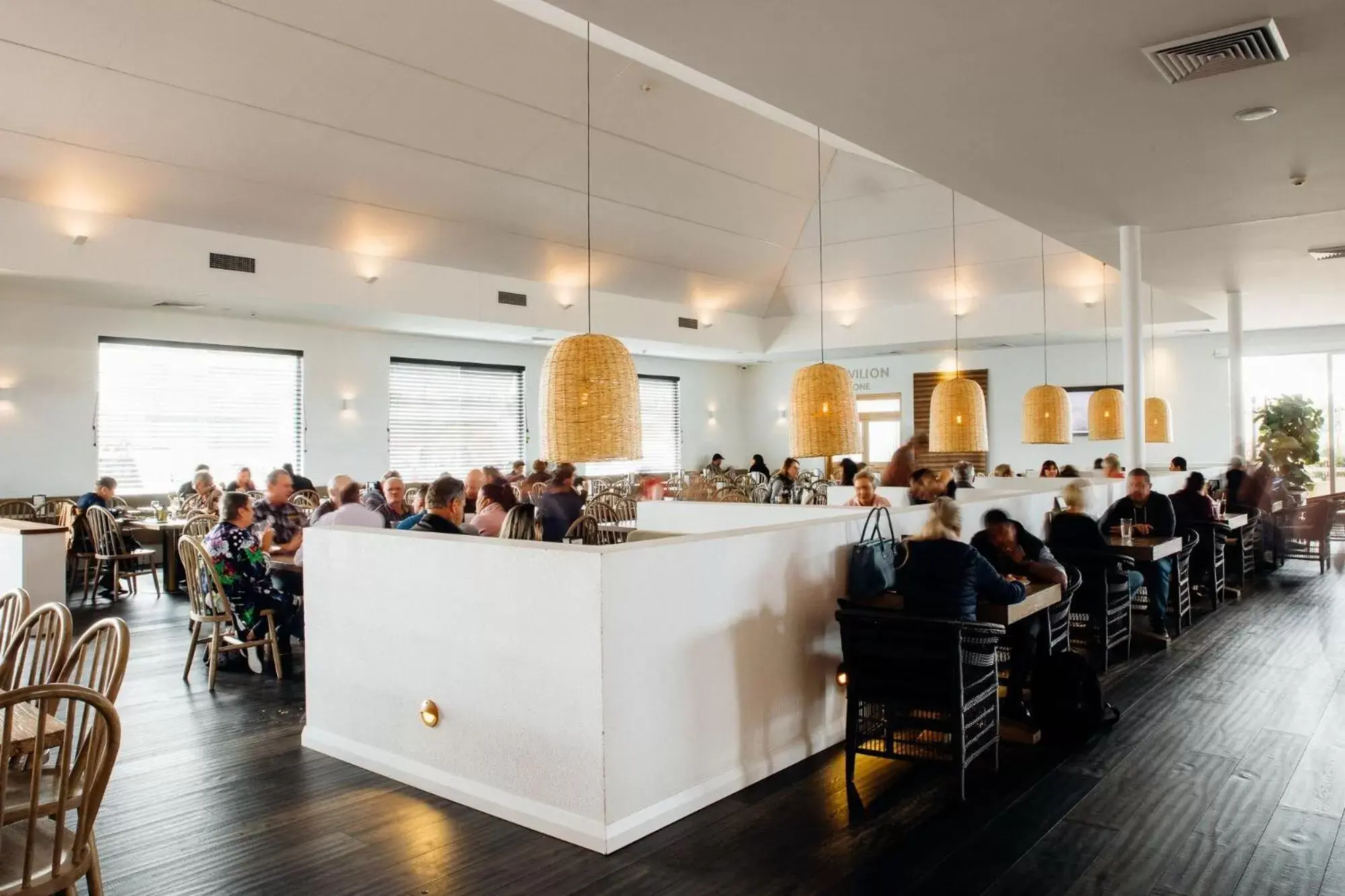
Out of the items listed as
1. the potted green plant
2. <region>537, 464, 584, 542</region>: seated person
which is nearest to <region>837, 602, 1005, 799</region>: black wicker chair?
<region>537, 464, 584, 542</region>: seated person

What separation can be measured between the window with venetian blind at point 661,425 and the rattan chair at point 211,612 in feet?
32.1

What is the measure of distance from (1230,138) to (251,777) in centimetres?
543

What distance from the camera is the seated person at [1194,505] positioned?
702 cm

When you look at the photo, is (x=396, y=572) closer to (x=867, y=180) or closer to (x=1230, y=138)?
(x=1230, y=138)

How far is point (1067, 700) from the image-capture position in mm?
4027

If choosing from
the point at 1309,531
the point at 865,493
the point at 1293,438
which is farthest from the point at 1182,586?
the point at 1293,438

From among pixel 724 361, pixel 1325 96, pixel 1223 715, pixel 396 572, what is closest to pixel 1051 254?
pixel 724 361

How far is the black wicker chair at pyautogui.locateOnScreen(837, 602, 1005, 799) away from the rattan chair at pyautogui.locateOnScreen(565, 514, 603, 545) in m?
2.72

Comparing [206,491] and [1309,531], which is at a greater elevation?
[206,491]

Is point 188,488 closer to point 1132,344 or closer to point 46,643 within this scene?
point 46,643

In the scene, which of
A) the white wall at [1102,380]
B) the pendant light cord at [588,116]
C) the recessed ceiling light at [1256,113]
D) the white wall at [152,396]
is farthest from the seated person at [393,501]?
the white wall at [1102,380]

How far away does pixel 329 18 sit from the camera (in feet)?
21.0

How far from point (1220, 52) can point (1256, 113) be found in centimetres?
96

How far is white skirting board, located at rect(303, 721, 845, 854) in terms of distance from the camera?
3.05m
